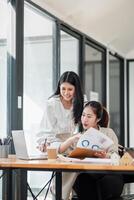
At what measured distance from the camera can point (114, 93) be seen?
7.25 meters

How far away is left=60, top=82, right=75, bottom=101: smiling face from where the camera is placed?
122 inches

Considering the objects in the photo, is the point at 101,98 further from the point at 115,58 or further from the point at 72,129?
the point at 72,129

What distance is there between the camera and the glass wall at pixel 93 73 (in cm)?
592

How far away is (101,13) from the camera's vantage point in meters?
5.20

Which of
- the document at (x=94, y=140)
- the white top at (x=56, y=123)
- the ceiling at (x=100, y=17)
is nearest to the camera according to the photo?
the document at (x=94, y=140)

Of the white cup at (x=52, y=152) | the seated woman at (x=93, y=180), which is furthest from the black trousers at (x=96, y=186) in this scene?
the white cup at (x=52, y=152)

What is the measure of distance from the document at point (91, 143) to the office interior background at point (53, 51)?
4.30 ft

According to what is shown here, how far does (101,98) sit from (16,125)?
301cm

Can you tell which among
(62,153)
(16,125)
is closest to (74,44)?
(16,125)

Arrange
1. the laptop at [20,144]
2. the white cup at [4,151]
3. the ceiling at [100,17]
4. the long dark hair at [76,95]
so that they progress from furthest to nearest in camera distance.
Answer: the ceiling at [100,17]
the long dark hair at [76,95]
the white cup at [4,151]
the laptop at [20,144]

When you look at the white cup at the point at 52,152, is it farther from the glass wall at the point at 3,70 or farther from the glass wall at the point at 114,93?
the glass wall at the point at 114,93

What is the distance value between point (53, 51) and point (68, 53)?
593mm

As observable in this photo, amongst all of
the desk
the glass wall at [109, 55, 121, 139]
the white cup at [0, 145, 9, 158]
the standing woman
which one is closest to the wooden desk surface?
the desk

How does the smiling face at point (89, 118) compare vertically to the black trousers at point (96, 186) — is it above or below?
above
